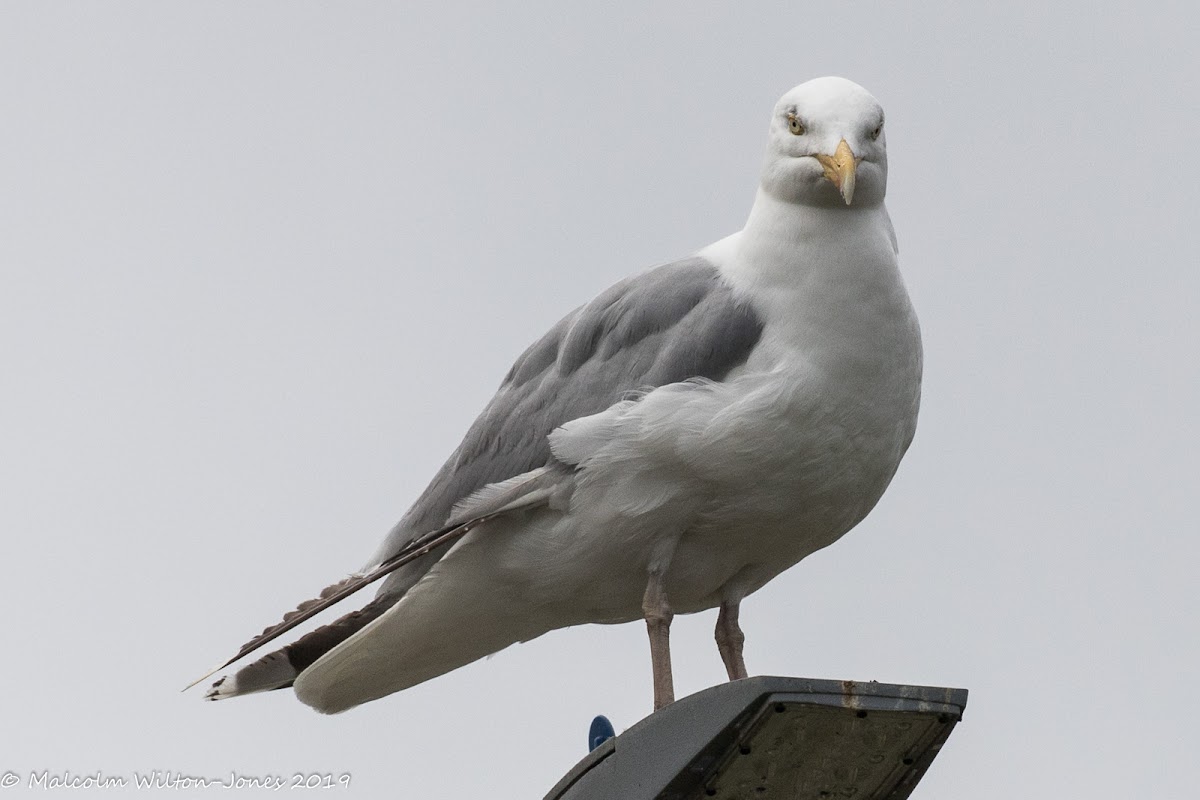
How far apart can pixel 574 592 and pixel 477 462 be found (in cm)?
62

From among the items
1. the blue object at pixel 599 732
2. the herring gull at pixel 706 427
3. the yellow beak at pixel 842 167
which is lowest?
the blue object at pixel 599 732

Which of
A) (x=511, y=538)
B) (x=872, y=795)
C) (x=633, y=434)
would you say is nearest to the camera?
(x=872, y=795)

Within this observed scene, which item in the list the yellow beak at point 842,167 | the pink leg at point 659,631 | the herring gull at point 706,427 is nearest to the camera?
the yellow beak at point 842,167

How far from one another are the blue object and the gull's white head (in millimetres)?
2003

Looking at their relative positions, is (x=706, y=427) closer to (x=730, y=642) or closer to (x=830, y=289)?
(x=830, y=289)

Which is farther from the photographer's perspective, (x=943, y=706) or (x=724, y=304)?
(x=724, y=304)

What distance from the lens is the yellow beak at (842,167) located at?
6918 mm

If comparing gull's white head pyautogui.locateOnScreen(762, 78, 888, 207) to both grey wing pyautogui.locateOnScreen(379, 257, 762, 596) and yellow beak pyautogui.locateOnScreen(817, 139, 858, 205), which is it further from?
grey wing pyautogui.locateOnScreen(379, 257, 762, 596)

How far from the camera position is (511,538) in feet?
24.9

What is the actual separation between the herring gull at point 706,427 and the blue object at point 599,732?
0.22 metres

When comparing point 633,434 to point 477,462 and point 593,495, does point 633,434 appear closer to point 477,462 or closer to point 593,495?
point 593,495

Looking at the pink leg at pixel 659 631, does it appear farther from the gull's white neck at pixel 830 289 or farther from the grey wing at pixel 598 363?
the gull's white neck at pixel 830 289

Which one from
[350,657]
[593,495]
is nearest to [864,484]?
[593,495]

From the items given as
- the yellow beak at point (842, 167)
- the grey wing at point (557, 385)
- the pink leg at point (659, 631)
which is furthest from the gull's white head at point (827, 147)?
the pink leg at point (659, 631)
